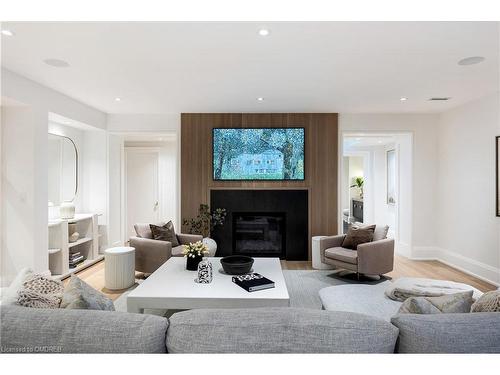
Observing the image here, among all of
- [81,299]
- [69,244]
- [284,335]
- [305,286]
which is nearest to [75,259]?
[69,244]

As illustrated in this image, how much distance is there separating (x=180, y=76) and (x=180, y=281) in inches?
84.3

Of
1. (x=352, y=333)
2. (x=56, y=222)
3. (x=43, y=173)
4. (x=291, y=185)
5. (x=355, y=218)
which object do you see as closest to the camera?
(x=352, y=333)

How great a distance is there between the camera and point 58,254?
4.20 m

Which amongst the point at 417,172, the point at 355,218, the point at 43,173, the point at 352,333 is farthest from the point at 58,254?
the point at 355,218

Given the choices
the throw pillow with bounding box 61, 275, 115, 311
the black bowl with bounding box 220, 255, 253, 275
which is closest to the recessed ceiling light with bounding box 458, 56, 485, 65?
the black bowl with bounding box 220, 255, 253, 275

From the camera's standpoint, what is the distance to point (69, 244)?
4.40 m

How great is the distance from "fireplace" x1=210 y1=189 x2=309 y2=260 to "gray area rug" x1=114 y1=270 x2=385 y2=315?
2.42 feet

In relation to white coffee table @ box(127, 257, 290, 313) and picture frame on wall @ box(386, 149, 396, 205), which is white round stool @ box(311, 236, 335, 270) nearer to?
white coffee table @ box(127, 257, 290, 313)

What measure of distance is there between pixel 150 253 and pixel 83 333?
9.55 ft

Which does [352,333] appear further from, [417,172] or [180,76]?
[417,172]

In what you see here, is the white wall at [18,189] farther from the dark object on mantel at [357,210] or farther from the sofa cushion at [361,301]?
the dark object on mantel at [357,210]

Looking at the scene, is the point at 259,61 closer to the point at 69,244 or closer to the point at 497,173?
the point at 497,173

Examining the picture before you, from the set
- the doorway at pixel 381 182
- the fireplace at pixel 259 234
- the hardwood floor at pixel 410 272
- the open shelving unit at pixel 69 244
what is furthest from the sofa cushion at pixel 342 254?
the open shelving unit at pixel 69 244

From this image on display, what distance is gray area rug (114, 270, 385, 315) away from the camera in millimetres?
3271
